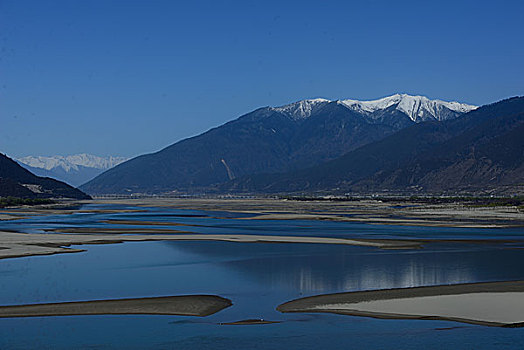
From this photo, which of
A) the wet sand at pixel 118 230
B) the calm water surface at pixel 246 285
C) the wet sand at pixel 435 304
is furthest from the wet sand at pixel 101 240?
the wet sand at pixel 435 304

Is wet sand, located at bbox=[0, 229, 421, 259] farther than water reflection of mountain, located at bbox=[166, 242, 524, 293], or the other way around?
wet sand, located at bbox=[0, 229, 421, 259]

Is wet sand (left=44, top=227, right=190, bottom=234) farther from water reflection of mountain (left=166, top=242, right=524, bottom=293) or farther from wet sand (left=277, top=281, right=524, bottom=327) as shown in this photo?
wet sand (left=277, top=281, right=524, bottom=327)

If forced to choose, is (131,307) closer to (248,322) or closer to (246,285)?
(248,322)

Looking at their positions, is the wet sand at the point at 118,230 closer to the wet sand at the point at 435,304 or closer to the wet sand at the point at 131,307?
the wet sand at the point at 131,307

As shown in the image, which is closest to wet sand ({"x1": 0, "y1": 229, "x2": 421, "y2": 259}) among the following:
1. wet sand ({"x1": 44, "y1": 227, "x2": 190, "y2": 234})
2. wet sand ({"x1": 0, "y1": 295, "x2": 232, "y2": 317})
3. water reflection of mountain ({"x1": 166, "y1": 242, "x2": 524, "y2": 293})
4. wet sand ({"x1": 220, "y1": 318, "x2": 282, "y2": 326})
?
wet sand ({"x1": 44, "y1": 227, "x2": 190, "y2": 234})

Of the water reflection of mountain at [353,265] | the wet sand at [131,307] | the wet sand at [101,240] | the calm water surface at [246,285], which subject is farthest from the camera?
the wet sand at [101,240]

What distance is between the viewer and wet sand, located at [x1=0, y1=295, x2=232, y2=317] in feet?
87.1

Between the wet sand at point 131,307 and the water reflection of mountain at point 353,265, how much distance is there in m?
5.23

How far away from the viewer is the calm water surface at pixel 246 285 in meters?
22.3

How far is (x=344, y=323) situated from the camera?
2478 centimetres

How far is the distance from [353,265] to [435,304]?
12.5 m

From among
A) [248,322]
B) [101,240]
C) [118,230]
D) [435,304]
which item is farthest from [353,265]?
[118,230]

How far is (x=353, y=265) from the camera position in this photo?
40281 mm

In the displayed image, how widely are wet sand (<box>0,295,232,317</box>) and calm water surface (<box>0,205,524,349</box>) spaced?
749mm
